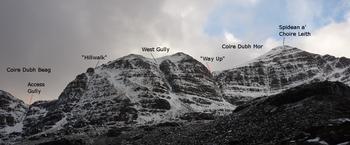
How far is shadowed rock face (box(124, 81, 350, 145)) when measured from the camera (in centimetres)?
10619

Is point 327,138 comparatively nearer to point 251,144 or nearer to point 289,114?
point 251,144

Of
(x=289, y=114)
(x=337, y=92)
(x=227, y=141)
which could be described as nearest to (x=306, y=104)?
(x=289, y=114)

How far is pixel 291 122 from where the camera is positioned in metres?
120

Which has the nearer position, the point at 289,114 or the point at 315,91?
the point at 289,114

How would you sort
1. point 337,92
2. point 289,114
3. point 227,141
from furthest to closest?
point 337,92 < point 289,114 < point 227,141

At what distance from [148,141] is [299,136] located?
193 ft

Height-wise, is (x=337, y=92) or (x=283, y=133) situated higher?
(x=337, y=92)

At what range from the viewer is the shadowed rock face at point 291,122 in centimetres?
10619

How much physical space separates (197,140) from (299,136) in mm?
32546

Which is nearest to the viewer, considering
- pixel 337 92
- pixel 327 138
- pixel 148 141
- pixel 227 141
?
pixel 327 138

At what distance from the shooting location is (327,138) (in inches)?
3937

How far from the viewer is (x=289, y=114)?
129 m

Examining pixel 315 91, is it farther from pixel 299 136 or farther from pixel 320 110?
pixel 299 136

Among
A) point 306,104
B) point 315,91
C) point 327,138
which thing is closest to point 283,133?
point 327,138
